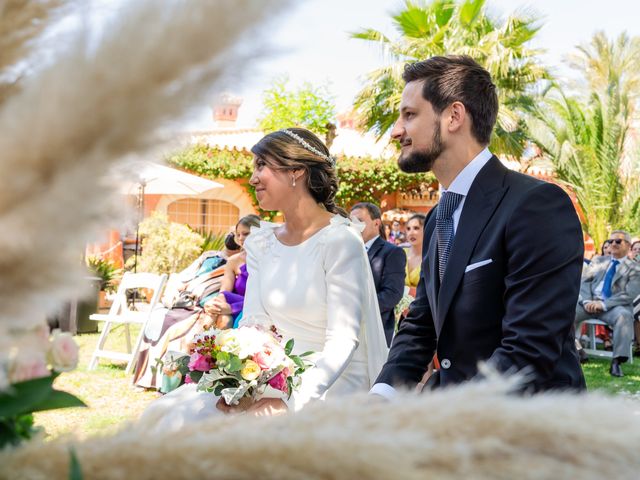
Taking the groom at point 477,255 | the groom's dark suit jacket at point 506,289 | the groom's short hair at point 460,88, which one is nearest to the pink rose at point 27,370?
the groom at point 477,255

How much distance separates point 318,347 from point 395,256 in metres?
3.96

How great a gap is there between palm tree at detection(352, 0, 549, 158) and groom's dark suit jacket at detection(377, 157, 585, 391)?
18814 millimetres

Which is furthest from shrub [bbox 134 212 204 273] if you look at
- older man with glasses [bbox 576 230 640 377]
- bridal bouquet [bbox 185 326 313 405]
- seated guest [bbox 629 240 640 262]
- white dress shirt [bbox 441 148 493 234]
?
white dress shirt [bbox 441 148 493 234]

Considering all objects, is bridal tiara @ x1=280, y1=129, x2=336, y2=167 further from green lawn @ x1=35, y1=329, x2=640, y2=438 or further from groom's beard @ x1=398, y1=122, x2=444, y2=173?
green lawn @ x1=35, y1=329, x2=640, y2=438

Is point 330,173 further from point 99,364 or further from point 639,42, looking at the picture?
point 639,42

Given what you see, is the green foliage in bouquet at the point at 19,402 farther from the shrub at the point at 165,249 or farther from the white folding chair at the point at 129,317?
the shrub at the point at 165,249

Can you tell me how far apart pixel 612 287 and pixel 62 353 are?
1278 centimetres

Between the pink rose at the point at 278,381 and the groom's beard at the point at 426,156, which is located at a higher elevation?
the groom's beard at the point at 426,156

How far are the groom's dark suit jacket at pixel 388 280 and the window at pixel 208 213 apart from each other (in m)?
19.5

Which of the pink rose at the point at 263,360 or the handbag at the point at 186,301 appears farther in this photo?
the handbag at the point at 186,301


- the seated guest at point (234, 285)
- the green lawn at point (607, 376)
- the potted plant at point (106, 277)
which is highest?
the seated guest at point (234, 285)

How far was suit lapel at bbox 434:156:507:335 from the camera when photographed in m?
2.27

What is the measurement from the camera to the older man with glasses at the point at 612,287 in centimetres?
1180

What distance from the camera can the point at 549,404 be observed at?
364mm
